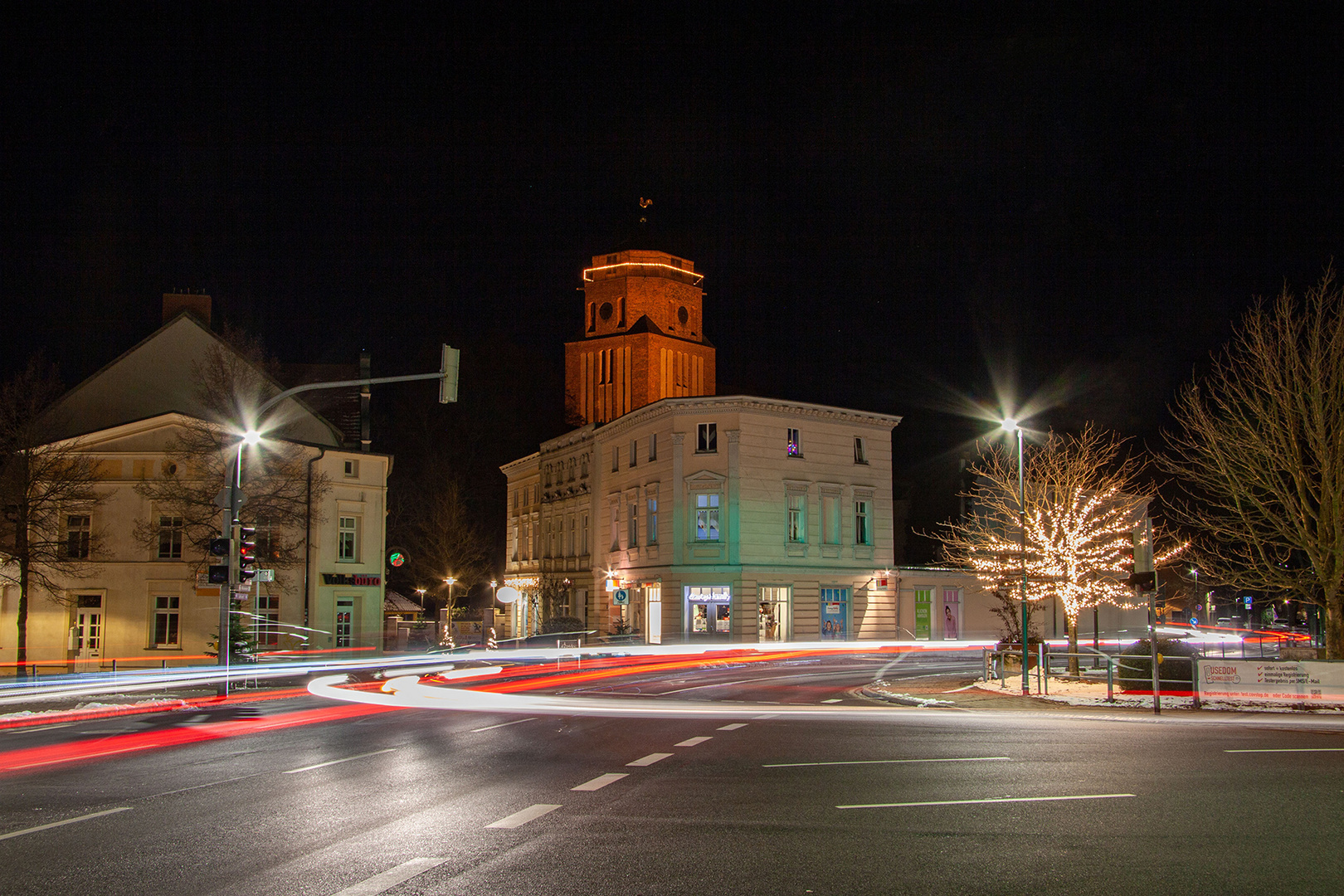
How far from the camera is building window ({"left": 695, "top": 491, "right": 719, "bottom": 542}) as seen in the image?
5088 cm

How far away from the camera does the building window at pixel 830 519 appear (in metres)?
52.9

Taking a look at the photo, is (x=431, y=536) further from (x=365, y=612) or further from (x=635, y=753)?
(x=635, y=753)

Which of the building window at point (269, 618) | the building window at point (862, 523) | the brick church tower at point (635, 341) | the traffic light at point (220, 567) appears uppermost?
the brick church tower at point (635, 341)

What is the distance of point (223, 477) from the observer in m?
38.7

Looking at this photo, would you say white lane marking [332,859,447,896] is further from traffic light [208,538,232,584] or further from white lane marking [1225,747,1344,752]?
traffic light [208,538,232,584]

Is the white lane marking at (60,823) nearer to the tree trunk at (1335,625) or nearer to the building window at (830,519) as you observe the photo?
the tree trunk at (1335,625)

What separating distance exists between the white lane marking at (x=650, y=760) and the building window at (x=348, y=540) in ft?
122

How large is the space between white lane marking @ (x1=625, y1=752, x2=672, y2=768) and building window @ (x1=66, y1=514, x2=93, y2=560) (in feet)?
111

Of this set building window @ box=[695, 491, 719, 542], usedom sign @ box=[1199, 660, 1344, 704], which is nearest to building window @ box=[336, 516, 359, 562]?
building window @ box=[695, 491, 719, 542]

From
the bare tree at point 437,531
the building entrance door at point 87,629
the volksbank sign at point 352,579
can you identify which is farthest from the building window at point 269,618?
the bare tree at point 437,531

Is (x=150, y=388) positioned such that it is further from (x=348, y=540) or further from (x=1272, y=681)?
(x=1272, y=681)

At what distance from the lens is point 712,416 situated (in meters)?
51.4

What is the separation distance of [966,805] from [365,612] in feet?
139

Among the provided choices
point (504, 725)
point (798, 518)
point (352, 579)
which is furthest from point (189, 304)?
point (504, 725)
